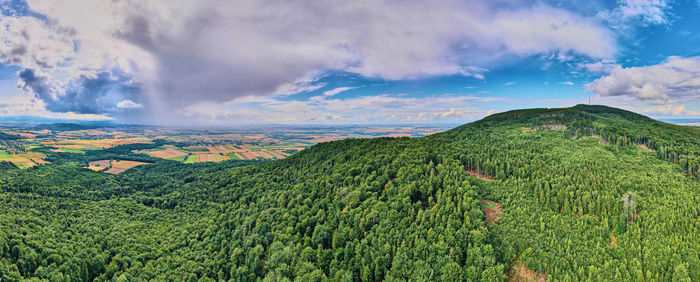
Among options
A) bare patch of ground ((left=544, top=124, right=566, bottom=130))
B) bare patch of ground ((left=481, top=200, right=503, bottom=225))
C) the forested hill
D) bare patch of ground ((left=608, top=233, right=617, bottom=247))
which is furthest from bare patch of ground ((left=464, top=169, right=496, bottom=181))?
bare patch of ground ((left=544, top=124, right=566, bottom=130))

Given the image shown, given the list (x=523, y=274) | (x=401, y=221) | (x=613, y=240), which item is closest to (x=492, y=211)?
(x=523, y=274)

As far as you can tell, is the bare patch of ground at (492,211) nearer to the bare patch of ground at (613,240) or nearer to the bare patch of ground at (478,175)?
the bare patch of ground at (478,175)

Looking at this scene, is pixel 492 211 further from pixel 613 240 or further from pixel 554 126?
pixel 554 126

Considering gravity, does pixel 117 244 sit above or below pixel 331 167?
below

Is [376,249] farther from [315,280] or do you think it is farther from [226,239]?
[226,239]

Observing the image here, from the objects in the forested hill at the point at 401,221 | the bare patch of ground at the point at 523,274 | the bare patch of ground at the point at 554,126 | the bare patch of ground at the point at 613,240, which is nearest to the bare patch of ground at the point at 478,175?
the forested hill at the point at 401,221

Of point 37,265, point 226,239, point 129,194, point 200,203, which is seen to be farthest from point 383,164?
point 129,194

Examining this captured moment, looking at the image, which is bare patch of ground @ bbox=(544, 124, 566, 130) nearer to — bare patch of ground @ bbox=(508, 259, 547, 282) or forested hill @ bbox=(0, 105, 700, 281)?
forested hill @ bbox=(0, 105, 700, 281)
